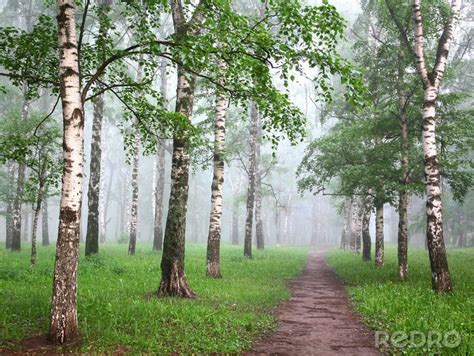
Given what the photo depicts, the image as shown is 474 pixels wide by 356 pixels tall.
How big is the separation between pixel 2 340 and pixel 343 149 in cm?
1528

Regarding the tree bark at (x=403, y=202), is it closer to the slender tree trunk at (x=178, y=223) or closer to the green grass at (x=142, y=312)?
the green grass at (x=142, y=312)

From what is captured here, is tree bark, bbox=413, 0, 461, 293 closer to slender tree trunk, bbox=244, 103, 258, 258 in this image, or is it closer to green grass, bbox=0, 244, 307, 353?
green grass, bbox=0, 244, 307, 353

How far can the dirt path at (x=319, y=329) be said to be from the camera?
6.83 meters

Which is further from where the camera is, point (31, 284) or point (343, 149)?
point (343, 149)

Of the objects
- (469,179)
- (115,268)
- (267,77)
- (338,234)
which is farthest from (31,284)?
(338,234)

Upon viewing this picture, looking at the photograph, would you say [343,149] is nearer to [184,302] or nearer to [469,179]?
[469,179]

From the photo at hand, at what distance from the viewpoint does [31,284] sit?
10438 millimetres

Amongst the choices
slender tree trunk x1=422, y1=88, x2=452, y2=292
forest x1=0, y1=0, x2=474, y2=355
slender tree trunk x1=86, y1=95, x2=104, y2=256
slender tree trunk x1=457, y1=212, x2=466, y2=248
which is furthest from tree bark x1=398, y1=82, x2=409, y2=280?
slender tree trunk x1=457, y1=212, x2=466, y2=248
